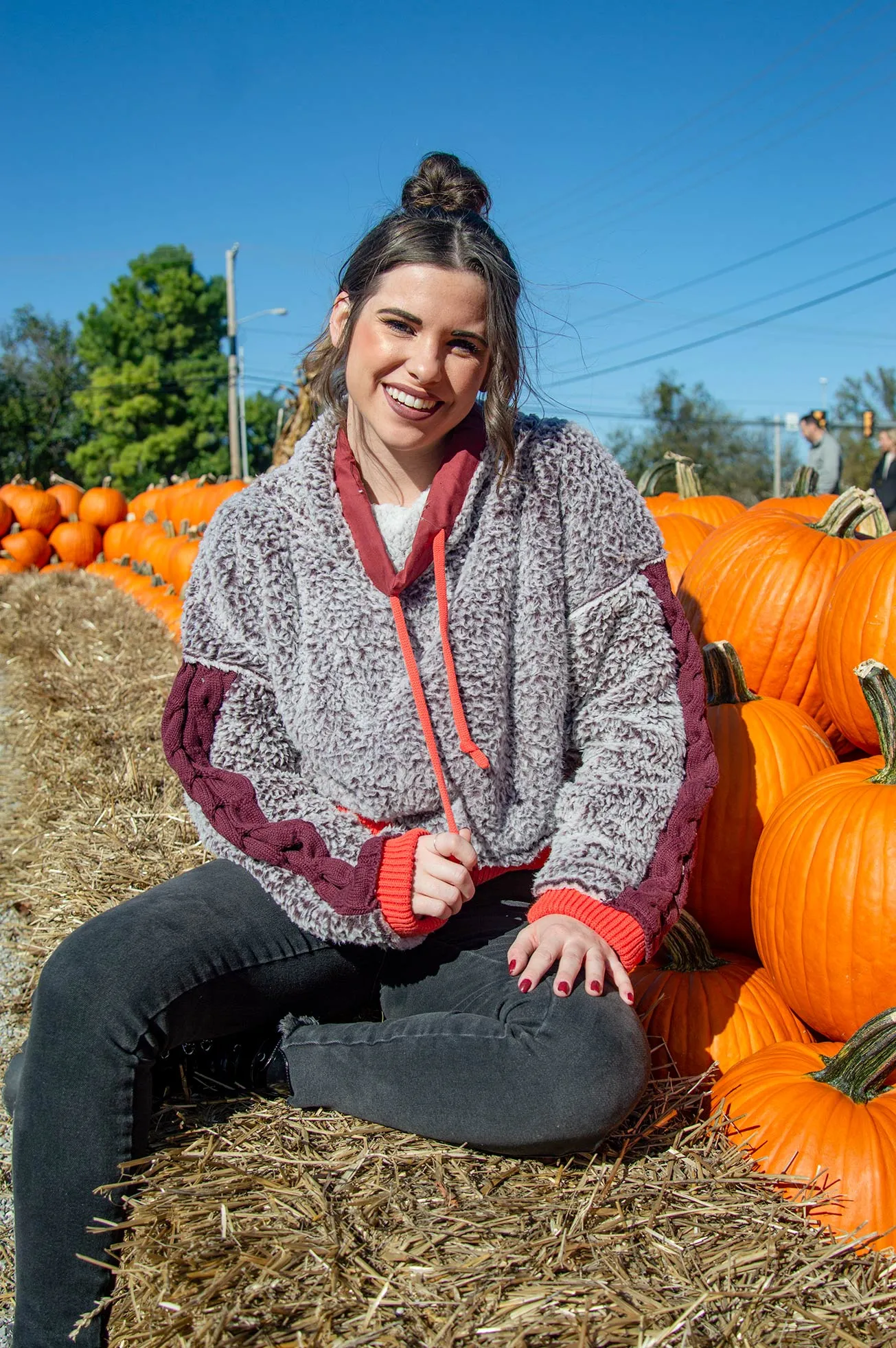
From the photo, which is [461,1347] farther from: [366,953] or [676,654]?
[676,654]

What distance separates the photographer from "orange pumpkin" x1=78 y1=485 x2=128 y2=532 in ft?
33.9

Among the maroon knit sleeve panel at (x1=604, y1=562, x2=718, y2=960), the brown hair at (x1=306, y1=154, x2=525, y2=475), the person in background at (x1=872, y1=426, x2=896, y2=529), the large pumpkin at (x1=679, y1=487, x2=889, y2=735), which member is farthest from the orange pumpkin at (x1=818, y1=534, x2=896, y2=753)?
the person in background at (x1=872, y1=426, x2=896, y2=529)

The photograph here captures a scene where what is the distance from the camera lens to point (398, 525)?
6.79 ft

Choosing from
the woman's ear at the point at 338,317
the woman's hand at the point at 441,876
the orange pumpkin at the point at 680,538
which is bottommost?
the woman's hand at the point at 441,876

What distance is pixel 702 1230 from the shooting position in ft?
4.90

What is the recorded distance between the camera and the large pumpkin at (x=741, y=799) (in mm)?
2414

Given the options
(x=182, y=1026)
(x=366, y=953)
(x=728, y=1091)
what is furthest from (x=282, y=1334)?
(x=728, y=1091)

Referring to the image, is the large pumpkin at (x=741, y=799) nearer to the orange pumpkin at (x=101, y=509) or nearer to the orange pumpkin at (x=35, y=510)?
the orange pumpkin at (x=101, y=509)

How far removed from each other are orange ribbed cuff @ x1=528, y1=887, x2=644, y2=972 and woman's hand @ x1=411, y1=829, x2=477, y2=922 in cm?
14

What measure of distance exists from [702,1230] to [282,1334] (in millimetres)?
588

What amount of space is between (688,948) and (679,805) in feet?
1.90

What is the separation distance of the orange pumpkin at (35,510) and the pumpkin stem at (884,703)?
9532 mm

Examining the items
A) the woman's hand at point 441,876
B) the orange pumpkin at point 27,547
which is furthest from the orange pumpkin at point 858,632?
the orange pumpkin at point 27,547

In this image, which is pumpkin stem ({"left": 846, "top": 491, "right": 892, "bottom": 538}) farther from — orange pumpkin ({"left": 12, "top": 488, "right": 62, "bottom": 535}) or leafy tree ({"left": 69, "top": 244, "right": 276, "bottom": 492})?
leafy tree ({"left": 69, "top": 244, "right": 276, "bottom": 492})
